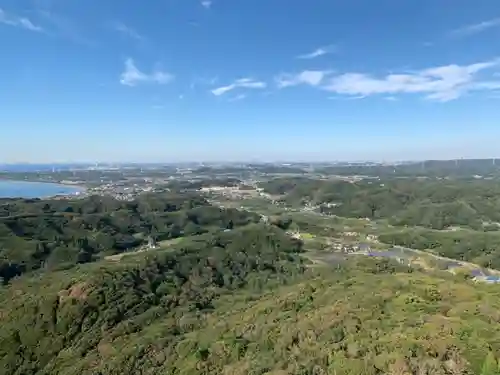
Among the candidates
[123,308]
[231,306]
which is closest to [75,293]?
[123,308]

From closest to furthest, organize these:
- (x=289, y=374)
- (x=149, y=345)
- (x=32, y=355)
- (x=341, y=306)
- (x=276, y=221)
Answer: (x=289, y=374) < (x=341, y=306) < (x=149, y=345) < (x=32, y=355) < (x=276, y=221)

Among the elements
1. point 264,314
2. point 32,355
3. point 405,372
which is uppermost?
point 405,372

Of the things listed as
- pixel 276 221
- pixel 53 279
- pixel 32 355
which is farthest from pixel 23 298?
pixel 276 221

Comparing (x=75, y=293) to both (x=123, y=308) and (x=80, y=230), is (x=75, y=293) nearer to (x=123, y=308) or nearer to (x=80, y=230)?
(x=123, y=308)

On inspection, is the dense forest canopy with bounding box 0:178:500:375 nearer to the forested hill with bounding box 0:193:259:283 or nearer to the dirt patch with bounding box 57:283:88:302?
the dirt patch with bounding box 57:283:88:302

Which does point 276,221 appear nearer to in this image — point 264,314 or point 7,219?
point 7,219

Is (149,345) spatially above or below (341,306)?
below

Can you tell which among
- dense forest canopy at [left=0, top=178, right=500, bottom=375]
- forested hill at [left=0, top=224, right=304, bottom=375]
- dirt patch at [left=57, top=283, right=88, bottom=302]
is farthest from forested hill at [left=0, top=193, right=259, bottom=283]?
dirt patch at [left=57, top=283, right=88, bottom=302]

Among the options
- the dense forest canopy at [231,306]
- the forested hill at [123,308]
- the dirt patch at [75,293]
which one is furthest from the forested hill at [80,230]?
the dirt patch at [75,293]
